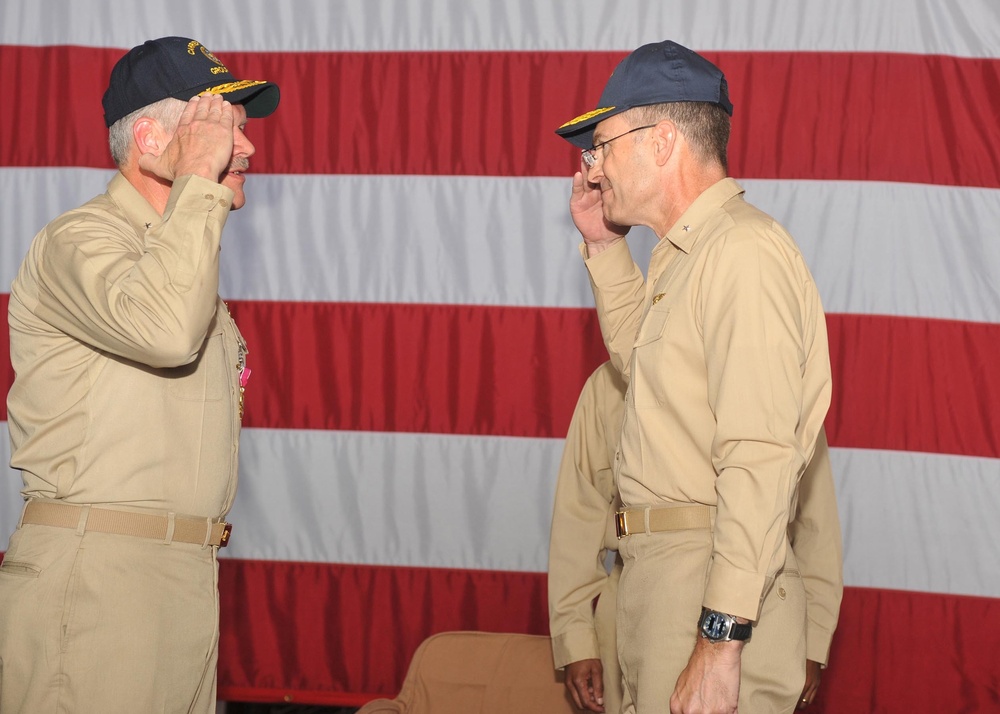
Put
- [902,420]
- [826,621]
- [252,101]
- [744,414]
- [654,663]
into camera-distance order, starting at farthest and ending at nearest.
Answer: [902,420], [826,621], [252,101], [654,663], [744,414]

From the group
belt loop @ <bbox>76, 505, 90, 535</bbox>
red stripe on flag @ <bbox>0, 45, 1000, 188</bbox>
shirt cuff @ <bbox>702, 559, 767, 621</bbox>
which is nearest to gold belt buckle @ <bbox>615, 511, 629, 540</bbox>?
shirt cuff @ <bbox>702, 559, 767, 621</bbox>

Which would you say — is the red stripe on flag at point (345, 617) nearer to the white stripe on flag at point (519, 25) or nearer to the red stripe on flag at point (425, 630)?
the red stripe on flag at point (425, 630)

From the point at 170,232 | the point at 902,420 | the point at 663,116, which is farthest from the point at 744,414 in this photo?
the point at 902,420

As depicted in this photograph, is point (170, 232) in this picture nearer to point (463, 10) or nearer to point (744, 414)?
point (744, 414)

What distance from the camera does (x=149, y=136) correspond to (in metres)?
1.67

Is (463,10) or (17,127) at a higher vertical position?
(463,10)

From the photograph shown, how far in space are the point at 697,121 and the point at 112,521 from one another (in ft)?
3.45

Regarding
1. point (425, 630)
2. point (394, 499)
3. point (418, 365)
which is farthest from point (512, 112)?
point (425, 630)

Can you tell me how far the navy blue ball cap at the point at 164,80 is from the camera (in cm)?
166

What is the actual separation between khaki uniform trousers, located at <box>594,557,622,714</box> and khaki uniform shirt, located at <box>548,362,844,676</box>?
0.04 feet

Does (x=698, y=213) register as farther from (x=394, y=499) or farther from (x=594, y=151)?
(x=394, y=499)

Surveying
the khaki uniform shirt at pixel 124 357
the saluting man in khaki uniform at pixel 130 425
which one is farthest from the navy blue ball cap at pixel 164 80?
the khaki uniform shirt at pixel 124 357

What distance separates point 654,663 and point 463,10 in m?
1.91

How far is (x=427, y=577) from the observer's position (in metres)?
2.86
